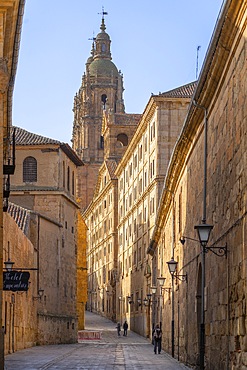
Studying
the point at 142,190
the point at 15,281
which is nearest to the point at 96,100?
the point at 142,190

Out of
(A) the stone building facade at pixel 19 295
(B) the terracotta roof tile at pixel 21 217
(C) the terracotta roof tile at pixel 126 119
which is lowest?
(A) the stone building facade at pixel 19 295

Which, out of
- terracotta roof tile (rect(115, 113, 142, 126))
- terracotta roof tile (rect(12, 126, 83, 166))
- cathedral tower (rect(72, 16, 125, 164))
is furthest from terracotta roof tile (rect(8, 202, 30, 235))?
cathedral tower (rect(72, 16, 125, 164))

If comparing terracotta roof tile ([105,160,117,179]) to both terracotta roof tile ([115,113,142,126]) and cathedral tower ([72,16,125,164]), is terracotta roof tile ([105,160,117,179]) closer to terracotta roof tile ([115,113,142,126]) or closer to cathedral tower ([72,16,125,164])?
terracotta roof tile ([115,113,142,126])

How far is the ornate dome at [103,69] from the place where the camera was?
424ft

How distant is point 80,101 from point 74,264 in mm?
71718

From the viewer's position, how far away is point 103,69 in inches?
5108

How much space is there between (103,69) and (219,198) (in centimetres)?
11095

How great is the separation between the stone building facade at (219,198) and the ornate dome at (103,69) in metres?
98.4

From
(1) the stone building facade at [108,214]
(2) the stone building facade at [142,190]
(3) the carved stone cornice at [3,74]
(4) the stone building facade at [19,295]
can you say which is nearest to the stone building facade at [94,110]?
(1) the stone building facade at [108,214]

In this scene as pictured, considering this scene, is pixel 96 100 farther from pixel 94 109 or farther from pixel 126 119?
pixel 126 119

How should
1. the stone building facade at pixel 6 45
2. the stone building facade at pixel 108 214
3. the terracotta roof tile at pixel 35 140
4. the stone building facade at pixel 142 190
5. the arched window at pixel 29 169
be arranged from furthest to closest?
the stone building facade at pixel 108 214
the stone building facade at pixel 142 190
the terracotta roof tile at pixel 35 140
the arched window at pixel 29 169
the stone building facade at pixel 6 45

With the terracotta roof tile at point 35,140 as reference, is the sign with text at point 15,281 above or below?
below

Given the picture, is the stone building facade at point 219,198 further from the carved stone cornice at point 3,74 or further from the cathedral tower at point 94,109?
the cathedral tower at point 94,109

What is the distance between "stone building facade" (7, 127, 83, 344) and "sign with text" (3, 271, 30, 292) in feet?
88.3
